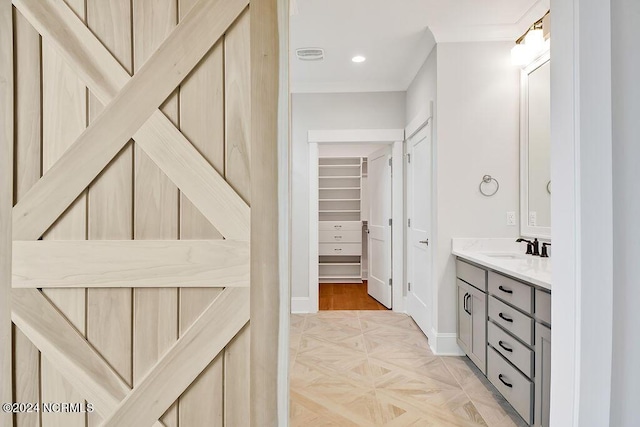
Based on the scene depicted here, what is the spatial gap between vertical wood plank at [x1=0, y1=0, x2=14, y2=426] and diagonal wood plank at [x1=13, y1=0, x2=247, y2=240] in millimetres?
43

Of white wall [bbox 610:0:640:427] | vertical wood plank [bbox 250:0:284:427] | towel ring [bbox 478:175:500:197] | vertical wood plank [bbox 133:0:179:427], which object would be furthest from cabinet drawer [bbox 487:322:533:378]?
vertical wood plank [bbox 133:0:179:427]

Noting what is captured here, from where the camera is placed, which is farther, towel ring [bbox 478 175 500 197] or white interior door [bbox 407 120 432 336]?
white interior door [bbox 407 120 432 336]

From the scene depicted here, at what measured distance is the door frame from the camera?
4004 mm

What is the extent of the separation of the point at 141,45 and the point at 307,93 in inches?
122

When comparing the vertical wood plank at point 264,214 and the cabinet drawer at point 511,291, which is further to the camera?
the cabinet drawer at point 511,291

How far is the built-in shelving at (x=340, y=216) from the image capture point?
593cm

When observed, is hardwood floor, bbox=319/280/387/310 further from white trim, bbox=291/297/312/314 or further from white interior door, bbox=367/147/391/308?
white trim, bbox=291/297/312/314

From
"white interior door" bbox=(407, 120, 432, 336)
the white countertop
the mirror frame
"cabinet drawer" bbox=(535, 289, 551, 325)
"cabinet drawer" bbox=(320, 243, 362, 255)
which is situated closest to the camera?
"cabinet drawer" bbox=(535, 289, 551, 325)

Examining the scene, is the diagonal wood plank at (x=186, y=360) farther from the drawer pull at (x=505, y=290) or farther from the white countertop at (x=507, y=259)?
the drawer pull at (x=505, y=290)

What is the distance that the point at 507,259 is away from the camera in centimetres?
234

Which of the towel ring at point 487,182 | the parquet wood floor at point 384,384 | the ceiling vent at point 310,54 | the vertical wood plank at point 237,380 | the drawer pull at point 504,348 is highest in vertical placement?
the ceiling vent at point 310,54

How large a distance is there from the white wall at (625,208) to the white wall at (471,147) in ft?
6.02

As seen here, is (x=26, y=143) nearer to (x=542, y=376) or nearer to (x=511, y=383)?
(x=542, y=376)

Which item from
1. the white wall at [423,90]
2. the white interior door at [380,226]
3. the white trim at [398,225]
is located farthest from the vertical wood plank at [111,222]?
the white interior door at [380,226]
